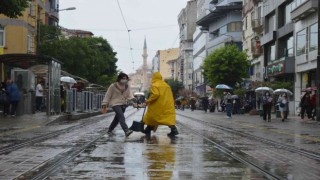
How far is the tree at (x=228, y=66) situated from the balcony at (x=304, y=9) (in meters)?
16.9

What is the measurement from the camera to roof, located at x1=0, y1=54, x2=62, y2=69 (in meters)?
25.1

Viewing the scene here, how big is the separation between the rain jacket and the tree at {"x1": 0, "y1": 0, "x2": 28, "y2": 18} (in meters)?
8.13

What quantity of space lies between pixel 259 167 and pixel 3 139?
22.8 ft

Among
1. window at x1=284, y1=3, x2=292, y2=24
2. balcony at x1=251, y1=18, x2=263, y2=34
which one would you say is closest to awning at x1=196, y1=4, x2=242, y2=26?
balcony at x1=251, y1=18, x2=263, y2=34

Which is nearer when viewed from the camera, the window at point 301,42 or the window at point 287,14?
the window at point 301,42

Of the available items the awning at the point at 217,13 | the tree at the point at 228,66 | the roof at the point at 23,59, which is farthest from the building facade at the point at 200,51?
the roof at the point at 23,59

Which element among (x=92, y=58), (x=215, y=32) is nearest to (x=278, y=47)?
(x=92, y=58)

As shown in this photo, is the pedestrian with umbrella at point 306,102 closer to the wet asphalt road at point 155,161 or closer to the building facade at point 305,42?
the building facade at point 305,42

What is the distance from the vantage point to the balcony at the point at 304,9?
126ft

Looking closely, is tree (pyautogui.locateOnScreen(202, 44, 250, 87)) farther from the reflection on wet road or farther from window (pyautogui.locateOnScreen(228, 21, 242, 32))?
the reflection on wet road

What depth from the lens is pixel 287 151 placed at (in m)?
11.4

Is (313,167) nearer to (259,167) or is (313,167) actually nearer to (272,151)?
(259,167)

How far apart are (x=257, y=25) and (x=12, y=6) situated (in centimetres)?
4187

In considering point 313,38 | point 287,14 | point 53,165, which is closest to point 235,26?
point 287,14
